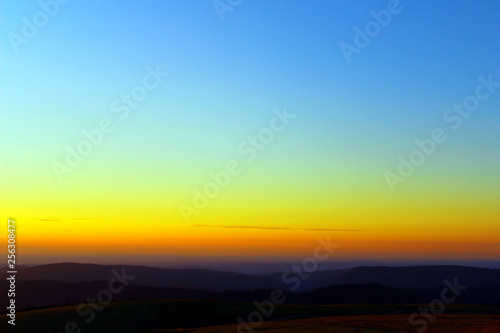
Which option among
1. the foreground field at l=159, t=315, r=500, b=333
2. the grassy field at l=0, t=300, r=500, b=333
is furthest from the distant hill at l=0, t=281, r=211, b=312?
the foreground field at l=159, t=315, r=500, b=333

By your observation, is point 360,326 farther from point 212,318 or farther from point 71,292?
point 71,292

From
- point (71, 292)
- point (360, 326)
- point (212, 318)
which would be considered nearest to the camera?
point (360, 326)

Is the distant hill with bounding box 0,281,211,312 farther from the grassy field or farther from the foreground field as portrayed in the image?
the foreground field

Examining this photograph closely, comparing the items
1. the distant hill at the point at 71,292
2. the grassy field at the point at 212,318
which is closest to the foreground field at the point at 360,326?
the grassy field at the point at 212,318

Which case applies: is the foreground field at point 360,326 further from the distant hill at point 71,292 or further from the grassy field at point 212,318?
the distant hill at point 71,292

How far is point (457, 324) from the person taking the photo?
47812 mm

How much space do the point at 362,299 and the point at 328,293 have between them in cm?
833

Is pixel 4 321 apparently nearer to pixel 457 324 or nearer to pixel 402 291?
pixel 457 324

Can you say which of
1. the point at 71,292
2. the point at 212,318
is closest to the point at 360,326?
the point at 212,318

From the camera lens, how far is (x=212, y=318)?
68.3 m

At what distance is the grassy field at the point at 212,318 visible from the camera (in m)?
50.3

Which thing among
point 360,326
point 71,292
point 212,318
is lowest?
point 360,326

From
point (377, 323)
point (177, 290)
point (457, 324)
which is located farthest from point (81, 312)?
point (177, 290)

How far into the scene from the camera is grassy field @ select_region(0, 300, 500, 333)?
165ft
